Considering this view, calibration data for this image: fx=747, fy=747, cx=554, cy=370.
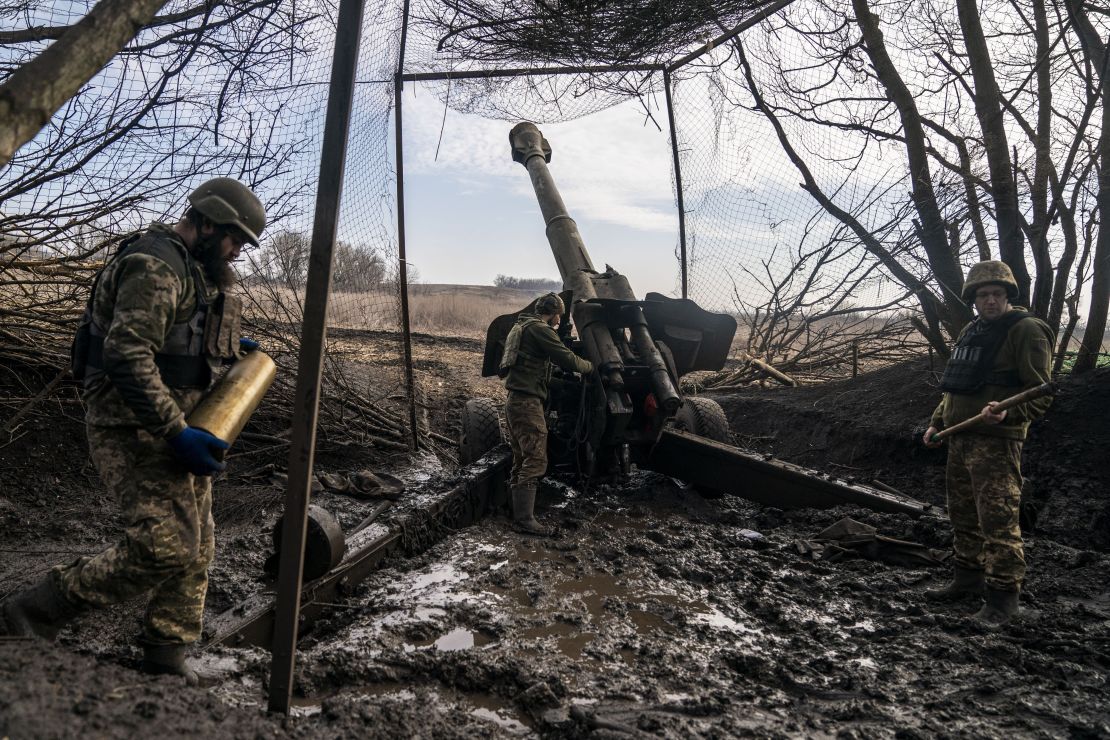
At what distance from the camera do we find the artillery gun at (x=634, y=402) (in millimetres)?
5828

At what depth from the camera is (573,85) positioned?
772cm

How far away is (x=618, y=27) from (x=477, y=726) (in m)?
4.91

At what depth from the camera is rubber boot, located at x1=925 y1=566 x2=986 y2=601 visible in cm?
402

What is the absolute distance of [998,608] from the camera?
3.70 meters

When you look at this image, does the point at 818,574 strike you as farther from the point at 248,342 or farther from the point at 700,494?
the point at 248,342

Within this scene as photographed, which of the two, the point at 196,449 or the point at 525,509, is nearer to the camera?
the point at 196,449

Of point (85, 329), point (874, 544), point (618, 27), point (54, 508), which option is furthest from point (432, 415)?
point (85, 329)

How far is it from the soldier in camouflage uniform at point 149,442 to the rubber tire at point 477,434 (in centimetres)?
399

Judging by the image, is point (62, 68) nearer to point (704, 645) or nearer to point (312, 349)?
point (312, 349)

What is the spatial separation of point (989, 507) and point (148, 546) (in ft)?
12.7

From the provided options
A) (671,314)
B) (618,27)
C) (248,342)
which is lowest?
(248,342)

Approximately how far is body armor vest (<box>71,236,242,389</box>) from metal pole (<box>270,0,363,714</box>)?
2.60 feet

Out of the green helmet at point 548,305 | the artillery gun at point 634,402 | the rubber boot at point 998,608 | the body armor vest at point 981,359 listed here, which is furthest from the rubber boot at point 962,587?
the green helmet at point 548,305

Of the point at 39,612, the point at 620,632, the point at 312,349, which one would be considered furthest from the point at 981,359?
the point at 39,612
